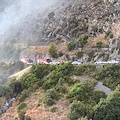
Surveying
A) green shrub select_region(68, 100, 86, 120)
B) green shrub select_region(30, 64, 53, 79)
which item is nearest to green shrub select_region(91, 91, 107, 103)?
Answer: green shrub select_region(68, 100, 86, 120)

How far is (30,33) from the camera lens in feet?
183

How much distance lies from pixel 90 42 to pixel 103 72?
10854 millimetres

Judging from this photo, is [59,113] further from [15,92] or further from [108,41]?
[108,41]

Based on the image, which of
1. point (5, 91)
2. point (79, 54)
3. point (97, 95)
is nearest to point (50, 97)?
point (97, 95)

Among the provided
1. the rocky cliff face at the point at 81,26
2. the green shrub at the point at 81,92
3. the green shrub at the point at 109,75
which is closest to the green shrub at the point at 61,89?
the green shrub at the point at 81,92

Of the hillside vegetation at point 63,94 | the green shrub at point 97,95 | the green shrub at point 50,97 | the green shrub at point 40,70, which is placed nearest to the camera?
the hillside vegetation at point 63,94

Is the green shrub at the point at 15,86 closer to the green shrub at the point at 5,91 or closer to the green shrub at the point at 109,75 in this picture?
the green shrub at the point at 5,91

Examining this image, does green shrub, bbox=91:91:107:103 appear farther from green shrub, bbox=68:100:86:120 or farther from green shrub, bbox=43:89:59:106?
green shrub, bbox=43:89:59:106

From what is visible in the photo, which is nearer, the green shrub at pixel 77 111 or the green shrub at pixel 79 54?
the green shrub at pixel 77 111

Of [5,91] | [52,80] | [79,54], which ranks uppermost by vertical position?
[79,54]

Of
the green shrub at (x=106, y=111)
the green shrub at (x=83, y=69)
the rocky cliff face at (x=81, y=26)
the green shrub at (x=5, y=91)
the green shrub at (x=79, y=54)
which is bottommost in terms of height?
the green shrub at (x=106, y=111)

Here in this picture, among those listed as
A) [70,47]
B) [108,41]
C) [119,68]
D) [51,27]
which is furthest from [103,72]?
[51,27]

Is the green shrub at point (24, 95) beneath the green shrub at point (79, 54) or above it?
beneath

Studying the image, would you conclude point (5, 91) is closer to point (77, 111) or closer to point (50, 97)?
point (50, 97)
